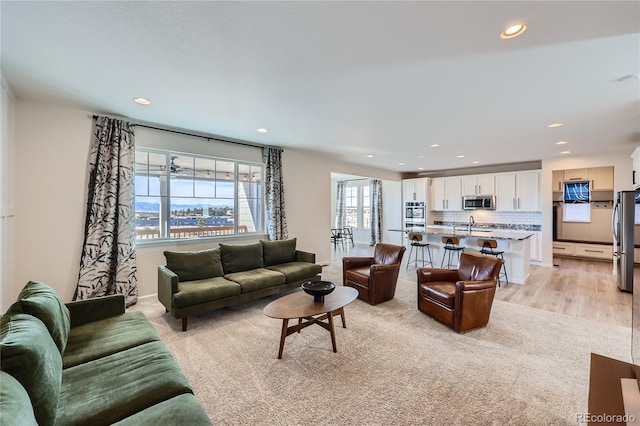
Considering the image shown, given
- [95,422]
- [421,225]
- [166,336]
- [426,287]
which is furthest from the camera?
[421,225]

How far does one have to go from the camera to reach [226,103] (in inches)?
128

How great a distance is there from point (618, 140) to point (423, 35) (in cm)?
547

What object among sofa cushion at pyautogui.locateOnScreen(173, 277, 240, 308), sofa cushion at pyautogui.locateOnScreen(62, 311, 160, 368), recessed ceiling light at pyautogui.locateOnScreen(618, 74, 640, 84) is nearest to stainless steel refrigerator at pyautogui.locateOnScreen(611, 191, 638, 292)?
recessed ceiling light at pyautogui.locateOnScreen(618, 74, 640, 84)

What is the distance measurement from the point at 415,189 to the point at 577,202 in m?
4.13

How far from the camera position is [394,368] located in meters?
2.38

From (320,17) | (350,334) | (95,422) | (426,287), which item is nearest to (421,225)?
(426,287)

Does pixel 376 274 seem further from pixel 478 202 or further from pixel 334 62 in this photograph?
pixel 478 202

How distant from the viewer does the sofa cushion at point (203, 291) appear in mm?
3101

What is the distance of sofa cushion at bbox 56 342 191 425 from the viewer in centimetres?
130

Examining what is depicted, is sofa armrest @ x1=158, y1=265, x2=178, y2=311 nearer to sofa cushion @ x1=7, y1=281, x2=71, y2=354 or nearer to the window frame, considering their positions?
the window frame

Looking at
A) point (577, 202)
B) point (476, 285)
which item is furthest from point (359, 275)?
point (577, 202)

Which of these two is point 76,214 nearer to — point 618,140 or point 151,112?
point 151,112

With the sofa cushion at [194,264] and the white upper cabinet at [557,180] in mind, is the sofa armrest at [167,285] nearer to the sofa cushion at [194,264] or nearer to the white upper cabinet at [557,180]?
the sofa cushion at [194,264]

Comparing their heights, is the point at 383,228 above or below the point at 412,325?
above
